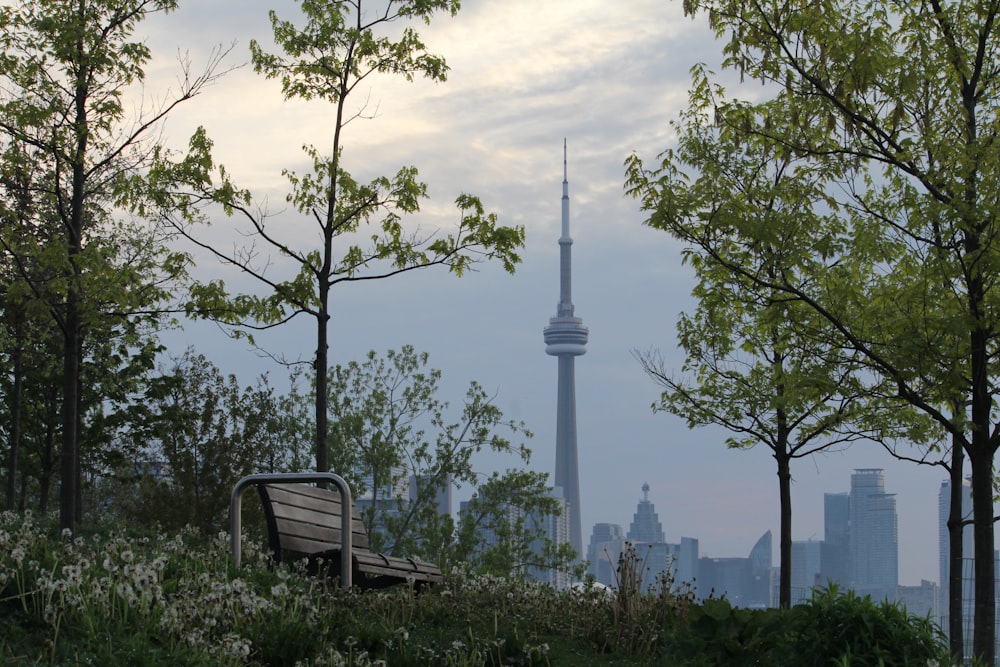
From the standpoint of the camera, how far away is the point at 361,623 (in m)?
7.51

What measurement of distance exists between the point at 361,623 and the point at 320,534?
3176 millimetres

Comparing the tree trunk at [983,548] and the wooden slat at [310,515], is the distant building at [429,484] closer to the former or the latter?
the wooden slat at [310,515]

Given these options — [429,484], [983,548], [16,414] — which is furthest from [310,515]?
[429,484]

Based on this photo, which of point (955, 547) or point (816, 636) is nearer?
point (816, 636)

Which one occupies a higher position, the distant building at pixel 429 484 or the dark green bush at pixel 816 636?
the distant building at pixel 429 484

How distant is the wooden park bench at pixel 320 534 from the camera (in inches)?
362

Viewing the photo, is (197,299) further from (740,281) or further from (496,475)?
(496,475)

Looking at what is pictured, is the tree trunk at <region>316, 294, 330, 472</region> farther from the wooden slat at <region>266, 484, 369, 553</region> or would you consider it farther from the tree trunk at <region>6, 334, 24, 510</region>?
the tree trunk at <region>6, 334, 24, 510</region>

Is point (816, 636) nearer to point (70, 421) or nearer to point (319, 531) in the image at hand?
point (319, 531)

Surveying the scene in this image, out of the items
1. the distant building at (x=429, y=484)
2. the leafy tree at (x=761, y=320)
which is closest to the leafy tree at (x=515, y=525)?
the distant building at (x=429, y=484)

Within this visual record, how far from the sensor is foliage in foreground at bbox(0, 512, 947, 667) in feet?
20.8

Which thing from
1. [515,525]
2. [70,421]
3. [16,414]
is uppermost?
[16,414]

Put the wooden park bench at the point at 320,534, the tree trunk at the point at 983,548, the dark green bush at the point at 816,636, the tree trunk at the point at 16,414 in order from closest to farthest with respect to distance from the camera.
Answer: the dark green bush at the point at 816,636 → the wooden park bench at the point at 320,534 → the tree trunk at the point at 983,548 → the tree trunk at the point at 16,414

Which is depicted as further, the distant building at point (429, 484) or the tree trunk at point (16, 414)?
the distant building at point (429, 484)
